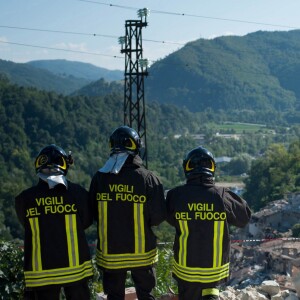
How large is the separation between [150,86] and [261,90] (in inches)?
1328

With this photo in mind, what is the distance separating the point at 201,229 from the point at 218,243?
0.15 metres

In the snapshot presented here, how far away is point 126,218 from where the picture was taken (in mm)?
3717

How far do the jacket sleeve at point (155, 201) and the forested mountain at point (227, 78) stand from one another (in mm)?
141901

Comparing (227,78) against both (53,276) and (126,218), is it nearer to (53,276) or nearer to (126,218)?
(126,218)

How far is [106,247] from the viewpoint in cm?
375

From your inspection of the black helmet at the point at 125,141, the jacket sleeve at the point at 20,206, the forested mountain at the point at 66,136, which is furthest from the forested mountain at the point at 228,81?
the jacket sleeve at the point at 20,206

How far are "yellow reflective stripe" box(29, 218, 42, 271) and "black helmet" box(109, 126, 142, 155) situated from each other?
77 cm

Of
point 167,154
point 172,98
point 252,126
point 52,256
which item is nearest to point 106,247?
point 52,256

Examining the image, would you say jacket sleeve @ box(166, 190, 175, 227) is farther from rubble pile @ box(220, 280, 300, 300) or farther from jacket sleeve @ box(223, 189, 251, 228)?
rubble pile @ box(220, 280, 300, 300)

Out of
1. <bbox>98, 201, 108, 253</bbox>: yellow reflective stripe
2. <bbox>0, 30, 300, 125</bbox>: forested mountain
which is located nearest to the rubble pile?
<bbox>98, 201, 108, 253</bbox>: yellow reflective stripe

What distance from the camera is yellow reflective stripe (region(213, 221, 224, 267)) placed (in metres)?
3.63

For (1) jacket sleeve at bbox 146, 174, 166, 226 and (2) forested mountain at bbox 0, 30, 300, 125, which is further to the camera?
(2) forested mountain at bbox 0, 30, 300, 125

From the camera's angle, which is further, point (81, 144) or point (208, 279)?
point (81, 144)

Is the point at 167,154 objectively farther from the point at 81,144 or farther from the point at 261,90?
the point at 261,90
